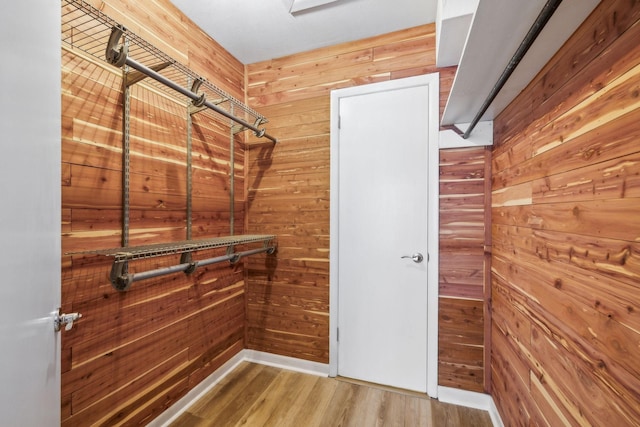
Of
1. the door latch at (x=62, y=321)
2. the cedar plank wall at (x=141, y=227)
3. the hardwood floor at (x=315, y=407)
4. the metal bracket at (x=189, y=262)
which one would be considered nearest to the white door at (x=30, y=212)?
the door latch at (x=62, y=321)

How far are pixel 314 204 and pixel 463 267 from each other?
3.75ft

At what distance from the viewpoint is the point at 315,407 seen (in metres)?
1.69

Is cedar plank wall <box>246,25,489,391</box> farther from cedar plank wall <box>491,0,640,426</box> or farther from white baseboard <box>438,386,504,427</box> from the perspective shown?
cedar plank wall <box>491,0,640,426</box>

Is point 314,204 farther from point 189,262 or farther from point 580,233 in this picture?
point 580,233

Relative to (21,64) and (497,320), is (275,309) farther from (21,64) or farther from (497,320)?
(21,64)

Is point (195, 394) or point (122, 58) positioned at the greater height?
point (122, 58)

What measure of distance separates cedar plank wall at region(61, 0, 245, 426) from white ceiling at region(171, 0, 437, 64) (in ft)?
0.47

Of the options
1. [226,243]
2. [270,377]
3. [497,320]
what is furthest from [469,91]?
[270,377]

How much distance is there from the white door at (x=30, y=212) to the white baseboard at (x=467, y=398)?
1977 millimetres

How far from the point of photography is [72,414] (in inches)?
44.8

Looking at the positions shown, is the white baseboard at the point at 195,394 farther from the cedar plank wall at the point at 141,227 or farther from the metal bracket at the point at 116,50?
the metal bracket at the point at 116,50

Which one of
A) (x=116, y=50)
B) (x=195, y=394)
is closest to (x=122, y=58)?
(x=116, y=50)

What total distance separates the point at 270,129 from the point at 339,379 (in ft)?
6.79

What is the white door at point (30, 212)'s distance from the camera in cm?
66
